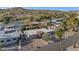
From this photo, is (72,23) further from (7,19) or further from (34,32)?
(7,19)

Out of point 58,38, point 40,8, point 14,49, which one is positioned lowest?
point 14,49

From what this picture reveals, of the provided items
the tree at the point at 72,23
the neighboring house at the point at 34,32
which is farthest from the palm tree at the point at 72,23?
the neighboring house at the point at 34,32

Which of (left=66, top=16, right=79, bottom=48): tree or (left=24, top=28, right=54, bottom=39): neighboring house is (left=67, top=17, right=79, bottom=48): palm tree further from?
(left=24, top=28, right=54, bottom=39): neighboring house

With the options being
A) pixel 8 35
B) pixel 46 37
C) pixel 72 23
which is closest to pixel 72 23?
pixel 72 23

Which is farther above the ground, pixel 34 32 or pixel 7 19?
pixel 7 19

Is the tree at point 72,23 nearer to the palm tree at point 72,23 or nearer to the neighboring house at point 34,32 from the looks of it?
the palm tree at point 72,23

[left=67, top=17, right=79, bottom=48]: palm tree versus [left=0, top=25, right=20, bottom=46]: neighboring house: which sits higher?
[left=67, top=17, right=79, bottom=48]: palm tree

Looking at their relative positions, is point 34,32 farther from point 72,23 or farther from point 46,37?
point 72,23

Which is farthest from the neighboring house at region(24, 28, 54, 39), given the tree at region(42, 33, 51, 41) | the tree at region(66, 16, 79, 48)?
the tree at region(66, 16, 79, 48)
